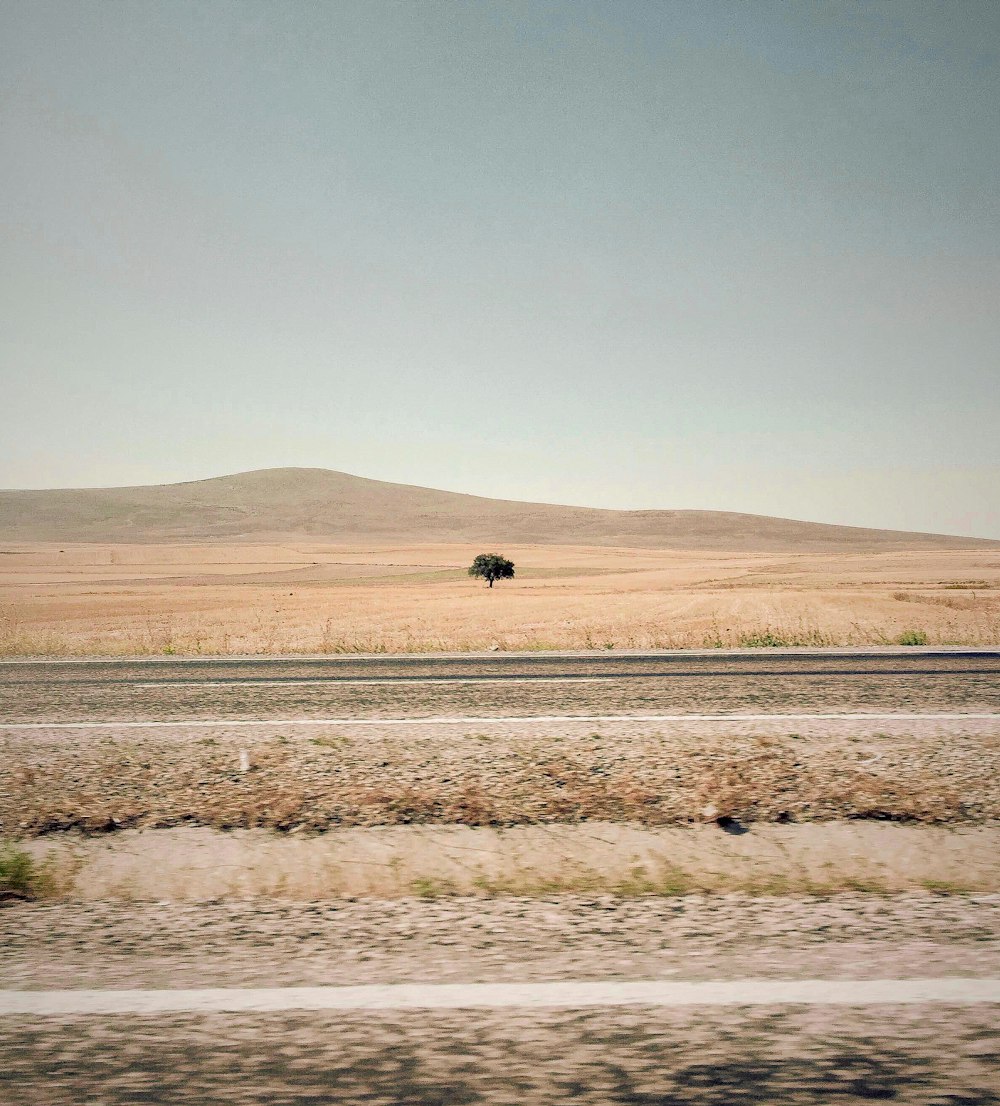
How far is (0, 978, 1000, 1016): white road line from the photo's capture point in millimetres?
2820

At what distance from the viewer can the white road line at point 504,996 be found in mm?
2820

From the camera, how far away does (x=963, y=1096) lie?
7.31 ft

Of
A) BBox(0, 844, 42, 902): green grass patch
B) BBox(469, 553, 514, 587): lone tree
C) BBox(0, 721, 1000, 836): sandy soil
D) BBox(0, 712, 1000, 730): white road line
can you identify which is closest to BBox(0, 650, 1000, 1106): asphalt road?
BBox(0, 844, 42, 902): green grass patch

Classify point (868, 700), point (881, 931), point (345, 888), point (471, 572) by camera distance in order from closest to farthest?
point (881, 931) → point (345, 888) → point (868, 700) → point (471, 572)

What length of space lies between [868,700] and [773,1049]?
7042 millimetres

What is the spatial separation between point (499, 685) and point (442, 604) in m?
46.0

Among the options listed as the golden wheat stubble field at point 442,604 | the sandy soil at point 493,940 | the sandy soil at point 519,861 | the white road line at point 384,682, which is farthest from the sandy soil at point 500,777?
the golden wheat stubble field at point 442,604

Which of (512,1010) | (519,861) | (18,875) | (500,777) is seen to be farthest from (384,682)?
(512,1010)

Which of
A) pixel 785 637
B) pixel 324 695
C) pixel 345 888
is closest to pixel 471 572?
pixel 785 637

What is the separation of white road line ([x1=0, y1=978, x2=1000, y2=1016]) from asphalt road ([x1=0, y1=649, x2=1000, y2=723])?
17.1 ft

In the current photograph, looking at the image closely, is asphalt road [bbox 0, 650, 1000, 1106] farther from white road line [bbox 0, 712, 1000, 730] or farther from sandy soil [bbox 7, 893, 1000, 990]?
white road line [bbox 0, 712, 1000, 730]

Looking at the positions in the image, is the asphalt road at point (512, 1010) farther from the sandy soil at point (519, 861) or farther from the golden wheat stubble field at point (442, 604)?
the golden wheat stubble field at point (442, 604)

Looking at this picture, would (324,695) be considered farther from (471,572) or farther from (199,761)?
(471,572)

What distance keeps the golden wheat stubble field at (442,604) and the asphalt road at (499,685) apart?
2.78m
